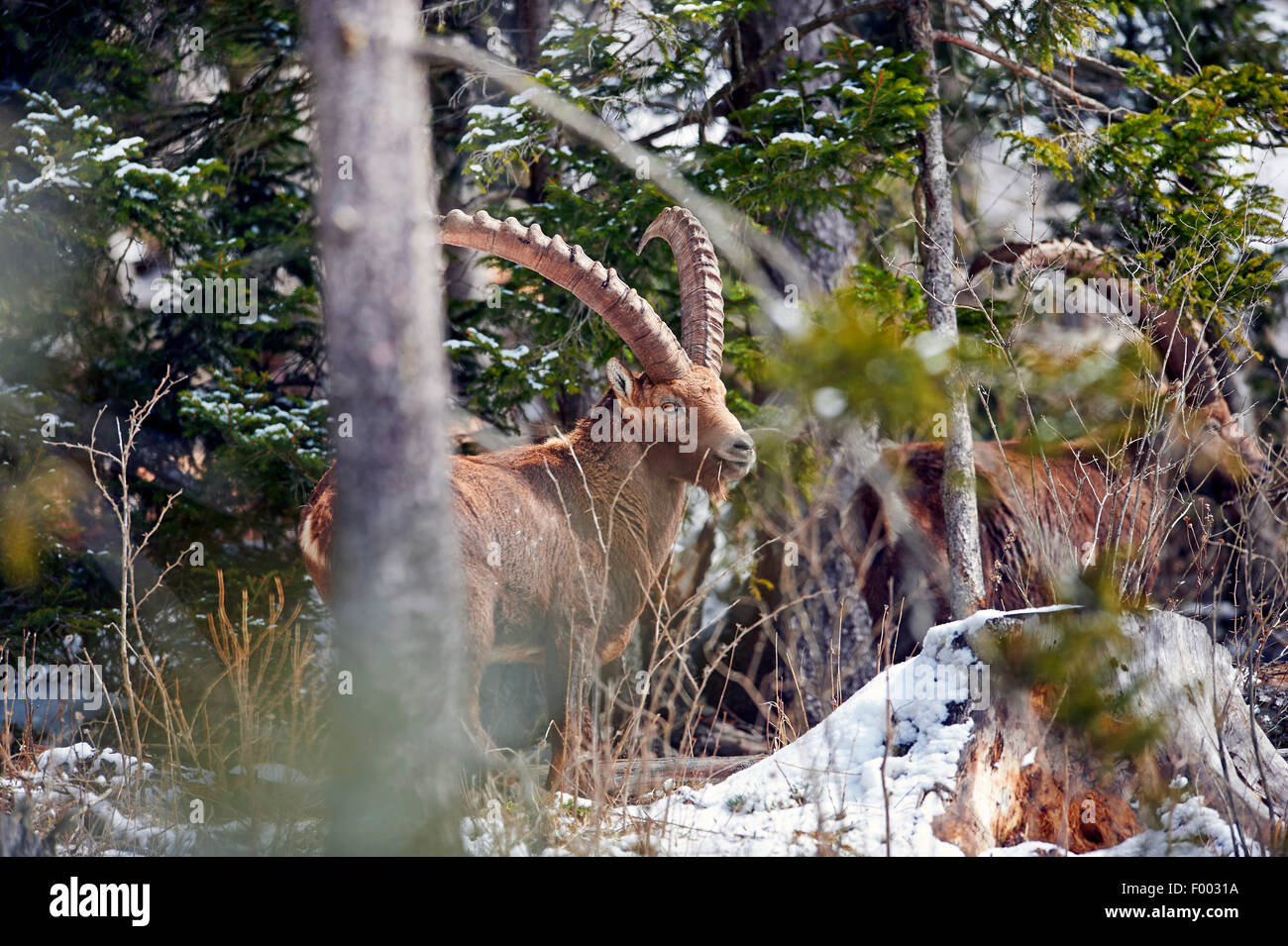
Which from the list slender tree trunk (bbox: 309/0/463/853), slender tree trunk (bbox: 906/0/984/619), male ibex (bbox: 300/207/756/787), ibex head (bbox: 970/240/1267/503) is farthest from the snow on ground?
ibex head (bbox: 970/240/1267/503)

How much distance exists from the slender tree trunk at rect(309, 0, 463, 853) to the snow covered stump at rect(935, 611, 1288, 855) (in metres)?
2.12

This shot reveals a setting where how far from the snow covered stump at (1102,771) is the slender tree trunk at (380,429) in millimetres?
2119

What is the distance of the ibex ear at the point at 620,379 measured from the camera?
18.8 feet

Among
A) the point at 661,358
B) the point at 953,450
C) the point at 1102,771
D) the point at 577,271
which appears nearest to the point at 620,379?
the point at 661,358

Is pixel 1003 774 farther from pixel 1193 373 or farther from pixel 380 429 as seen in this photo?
pixel 1193 373

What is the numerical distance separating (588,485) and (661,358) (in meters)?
0.89

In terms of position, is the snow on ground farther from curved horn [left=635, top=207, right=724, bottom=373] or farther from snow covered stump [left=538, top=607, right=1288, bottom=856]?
curved horn [left=635, top=207, right=724, bottom=373]

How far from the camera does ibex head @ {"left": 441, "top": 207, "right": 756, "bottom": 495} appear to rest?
5.57 metres

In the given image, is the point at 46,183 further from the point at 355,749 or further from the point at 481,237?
the point at 355,749

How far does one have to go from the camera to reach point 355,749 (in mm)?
3037

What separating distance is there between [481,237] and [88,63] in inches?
233

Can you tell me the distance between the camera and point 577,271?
5586 millimetres

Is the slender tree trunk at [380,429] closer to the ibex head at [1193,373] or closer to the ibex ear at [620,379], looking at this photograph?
the ibex ear at [620,379]
